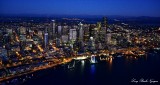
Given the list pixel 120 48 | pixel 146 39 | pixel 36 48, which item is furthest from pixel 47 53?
pixel 146 39

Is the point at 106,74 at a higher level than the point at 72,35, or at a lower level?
lower

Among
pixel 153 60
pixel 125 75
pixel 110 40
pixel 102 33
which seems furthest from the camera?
pixel 102 33

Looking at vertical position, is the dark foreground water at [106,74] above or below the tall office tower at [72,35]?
below

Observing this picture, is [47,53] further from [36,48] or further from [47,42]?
[47,42]

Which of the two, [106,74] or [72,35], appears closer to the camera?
[106,74]

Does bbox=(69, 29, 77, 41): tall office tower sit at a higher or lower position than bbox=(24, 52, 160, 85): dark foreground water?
higher

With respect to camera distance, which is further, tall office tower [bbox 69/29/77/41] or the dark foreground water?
tall office tower [bbox 69/29/77/41]

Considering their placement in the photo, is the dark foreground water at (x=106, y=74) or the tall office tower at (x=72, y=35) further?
the tall office tower at (x=72, y=35)

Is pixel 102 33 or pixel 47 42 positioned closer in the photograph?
pixel 47 42
